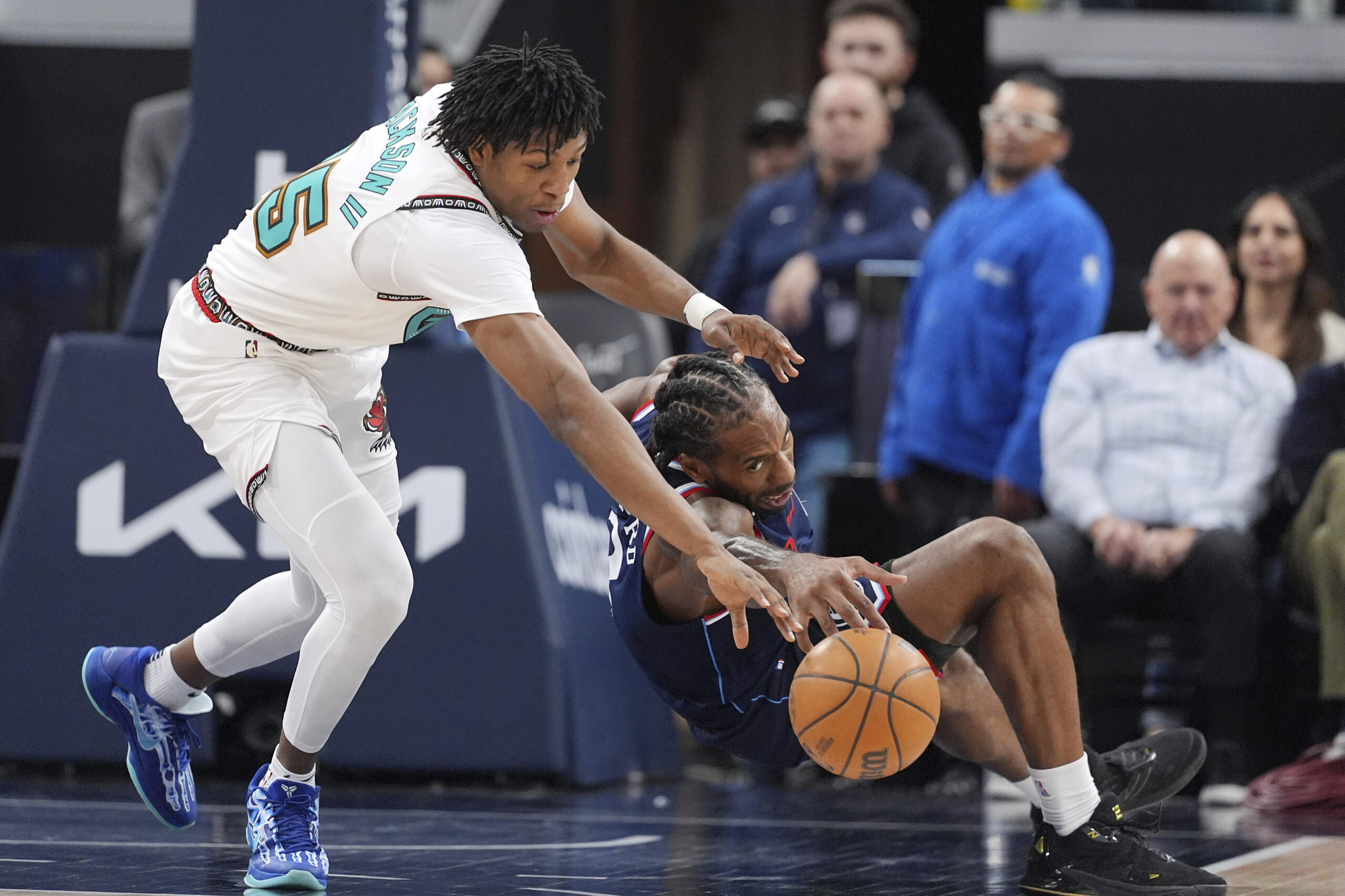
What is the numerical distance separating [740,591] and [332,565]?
1.22 metres

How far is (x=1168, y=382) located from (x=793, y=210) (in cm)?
185

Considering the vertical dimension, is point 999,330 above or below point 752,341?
above

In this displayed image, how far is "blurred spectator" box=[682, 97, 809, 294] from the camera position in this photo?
8.72 m

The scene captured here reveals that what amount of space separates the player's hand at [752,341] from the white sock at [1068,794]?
43.4 inches

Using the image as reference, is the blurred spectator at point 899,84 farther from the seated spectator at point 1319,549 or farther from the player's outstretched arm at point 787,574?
the player's outstretched arm at point 787,574

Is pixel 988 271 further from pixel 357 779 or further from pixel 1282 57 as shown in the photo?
pixel 1282 57

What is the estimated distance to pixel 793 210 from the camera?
784 centimetres

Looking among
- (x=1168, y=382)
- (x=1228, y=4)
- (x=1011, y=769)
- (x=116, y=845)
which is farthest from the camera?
(x=1228, y=4)

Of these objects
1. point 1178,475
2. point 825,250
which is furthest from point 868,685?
point 825,250

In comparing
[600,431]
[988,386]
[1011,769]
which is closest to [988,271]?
[988,386]

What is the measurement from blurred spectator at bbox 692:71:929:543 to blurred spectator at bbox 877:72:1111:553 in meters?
0.43

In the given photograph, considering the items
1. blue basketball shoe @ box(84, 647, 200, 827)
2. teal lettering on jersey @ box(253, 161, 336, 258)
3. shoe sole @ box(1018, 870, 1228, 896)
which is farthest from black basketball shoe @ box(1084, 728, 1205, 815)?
blue basketball shoe @ box(84, 647, 200, 827)

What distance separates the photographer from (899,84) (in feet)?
27.6

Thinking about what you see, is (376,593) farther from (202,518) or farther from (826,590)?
(202,518)
